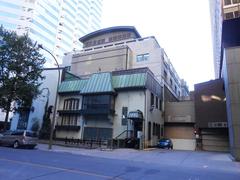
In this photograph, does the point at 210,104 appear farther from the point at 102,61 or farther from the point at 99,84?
the point at 102,61

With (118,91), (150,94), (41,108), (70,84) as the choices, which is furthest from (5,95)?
(150,94)

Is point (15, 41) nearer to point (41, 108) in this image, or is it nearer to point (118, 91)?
point (41, 108)

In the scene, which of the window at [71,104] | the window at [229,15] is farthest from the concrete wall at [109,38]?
the window at [229,15]

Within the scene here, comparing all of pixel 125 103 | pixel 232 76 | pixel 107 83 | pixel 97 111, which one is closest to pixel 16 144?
pixel 97 111

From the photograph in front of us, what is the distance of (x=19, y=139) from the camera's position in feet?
66.9

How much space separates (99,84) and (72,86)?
206 inches

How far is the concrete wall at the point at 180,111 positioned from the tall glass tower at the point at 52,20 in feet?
203

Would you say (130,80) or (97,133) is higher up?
(130,80)

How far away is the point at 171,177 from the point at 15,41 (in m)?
27.4

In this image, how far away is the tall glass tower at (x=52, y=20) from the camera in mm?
77875

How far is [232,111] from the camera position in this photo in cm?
1739

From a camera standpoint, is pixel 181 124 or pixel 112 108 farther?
pixel 181 124

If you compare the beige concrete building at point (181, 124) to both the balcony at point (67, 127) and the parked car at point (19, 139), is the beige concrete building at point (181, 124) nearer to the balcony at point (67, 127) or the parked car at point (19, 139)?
the balcony at point (67, 127)

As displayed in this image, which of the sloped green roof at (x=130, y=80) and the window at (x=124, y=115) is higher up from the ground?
the sloped green roof at (x=130, y=80)
